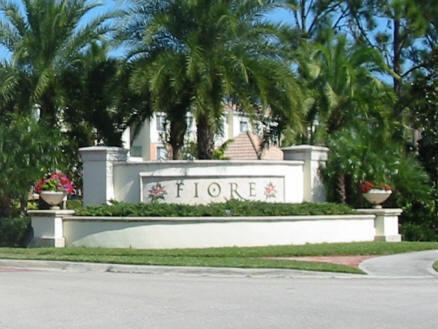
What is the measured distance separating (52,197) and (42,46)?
6.38 metres

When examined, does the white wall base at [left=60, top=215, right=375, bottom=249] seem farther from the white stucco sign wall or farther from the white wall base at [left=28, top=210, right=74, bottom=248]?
the white stucco sign wall

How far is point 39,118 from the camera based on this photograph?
2608 cm

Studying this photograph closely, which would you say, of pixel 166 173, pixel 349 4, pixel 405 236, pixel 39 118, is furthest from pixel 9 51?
pixel 349 4

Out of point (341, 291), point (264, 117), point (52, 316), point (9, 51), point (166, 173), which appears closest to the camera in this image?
point (52, 316)

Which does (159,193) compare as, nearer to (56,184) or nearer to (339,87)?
(56,184)

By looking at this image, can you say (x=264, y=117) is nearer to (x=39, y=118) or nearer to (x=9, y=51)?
(x=39, y=118)

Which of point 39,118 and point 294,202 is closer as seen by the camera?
point 294,202

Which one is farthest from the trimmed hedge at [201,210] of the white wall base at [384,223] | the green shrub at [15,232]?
the white wall base at [384,223]

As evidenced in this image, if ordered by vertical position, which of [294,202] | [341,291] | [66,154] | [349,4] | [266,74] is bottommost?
[341,291]

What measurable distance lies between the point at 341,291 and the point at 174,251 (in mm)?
7143

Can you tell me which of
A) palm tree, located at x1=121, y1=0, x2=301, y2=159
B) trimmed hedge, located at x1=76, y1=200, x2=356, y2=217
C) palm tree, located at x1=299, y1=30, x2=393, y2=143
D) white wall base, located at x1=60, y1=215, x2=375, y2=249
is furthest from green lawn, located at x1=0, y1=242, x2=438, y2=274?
palm tree, located at x1=299, y1=30, x2=393, y2=143

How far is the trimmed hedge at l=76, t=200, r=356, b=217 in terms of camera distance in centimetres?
2077

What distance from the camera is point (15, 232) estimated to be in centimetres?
2222

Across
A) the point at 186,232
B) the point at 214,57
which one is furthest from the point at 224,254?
the point at 214,57
